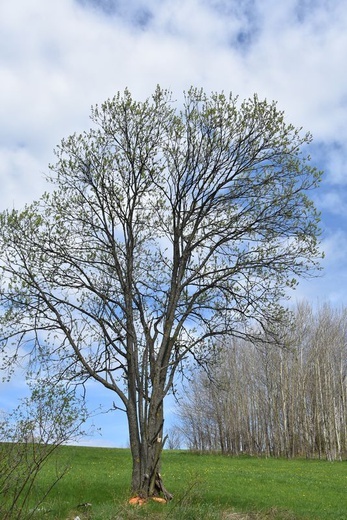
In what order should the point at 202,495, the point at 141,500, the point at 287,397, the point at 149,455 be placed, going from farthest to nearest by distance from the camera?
the point at 287,397 < the point at 202,495 < the point at 149,455 < the point at 141,500

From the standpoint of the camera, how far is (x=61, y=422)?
8547 mm

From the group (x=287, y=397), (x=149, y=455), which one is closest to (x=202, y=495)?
(x=149, y=455)

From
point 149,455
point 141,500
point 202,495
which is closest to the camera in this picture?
point 141,500

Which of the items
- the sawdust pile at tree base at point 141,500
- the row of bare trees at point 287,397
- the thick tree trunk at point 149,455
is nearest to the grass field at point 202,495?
the sawdust pile at tree base at point 141,500

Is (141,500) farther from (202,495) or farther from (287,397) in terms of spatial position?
(287,397)

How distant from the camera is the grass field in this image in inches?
450

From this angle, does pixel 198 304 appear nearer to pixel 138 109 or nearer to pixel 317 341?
pixel 138 109

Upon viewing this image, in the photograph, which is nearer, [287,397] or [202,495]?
[202,495]

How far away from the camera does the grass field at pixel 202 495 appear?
11430 millimetres

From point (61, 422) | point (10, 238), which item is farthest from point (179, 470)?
point (61, 422)

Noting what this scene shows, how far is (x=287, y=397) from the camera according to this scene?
130 feet

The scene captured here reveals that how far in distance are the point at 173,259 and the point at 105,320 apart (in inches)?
90.0

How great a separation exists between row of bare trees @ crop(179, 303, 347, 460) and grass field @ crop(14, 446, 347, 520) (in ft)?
39.7

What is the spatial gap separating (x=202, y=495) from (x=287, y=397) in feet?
84.5
